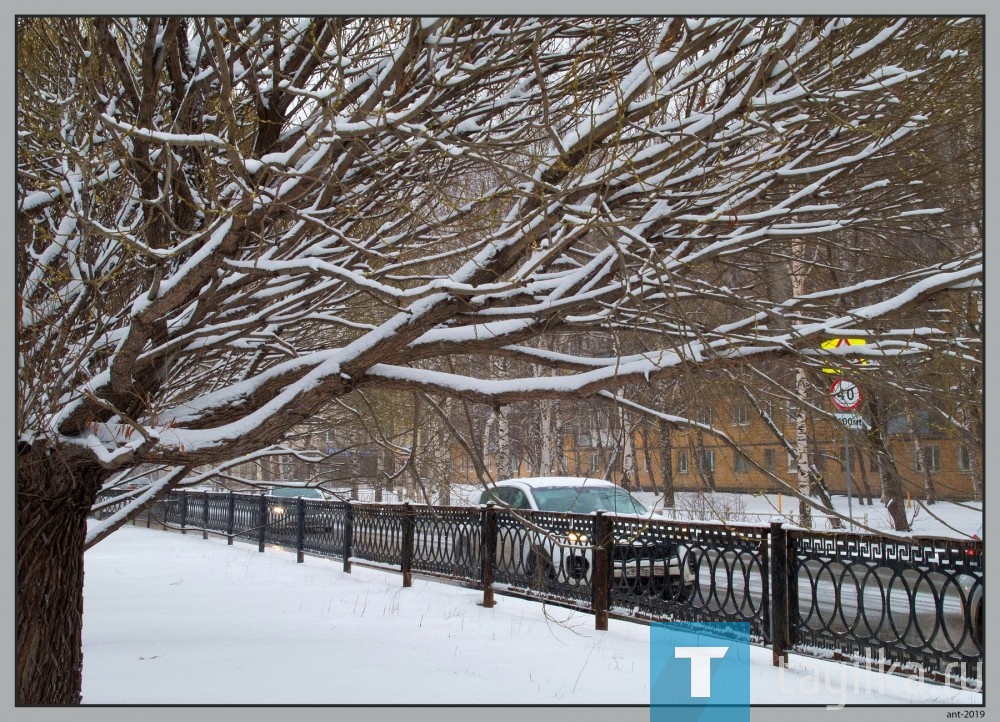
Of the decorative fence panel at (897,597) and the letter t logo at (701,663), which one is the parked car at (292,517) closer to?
the letter t logo at (701,663)

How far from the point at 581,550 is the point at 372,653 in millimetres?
1726

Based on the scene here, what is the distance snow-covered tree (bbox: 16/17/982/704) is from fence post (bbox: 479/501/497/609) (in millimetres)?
4226

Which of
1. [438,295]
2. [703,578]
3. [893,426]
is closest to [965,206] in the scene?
[893,426]

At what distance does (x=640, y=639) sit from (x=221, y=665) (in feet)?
10.2

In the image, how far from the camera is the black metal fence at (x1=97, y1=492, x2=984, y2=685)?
4.45m

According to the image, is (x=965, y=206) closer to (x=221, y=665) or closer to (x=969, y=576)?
(x=969, y=576)

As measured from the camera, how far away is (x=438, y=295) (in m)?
3.43

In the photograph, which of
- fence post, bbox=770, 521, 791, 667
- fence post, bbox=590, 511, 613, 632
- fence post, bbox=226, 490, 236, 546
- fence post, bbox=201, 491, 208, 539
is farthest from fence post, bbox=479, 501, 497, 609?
fence post, bbox=201, 491, 208, 539

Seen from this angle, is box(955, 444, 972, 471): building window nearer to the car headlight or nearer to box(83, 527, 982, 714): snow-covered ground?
box(83, 527, 982, 714): snow-covered ground

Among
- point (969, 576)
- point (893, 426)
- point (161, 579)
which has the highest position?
point (893, 426)

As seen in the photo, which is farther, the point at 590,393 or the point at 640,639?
the point at 640,639

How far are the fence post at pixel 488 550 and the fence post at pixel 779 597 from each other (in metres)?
3.19

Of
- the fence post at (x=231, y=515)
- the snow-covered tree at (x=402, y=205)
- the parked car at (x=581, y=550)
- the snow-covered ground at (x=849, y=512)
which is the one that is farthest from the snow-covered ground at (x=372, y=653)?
the fence post at (x=231, y=515)

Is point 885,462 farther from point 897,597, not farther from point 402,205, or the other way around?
point 402,205
